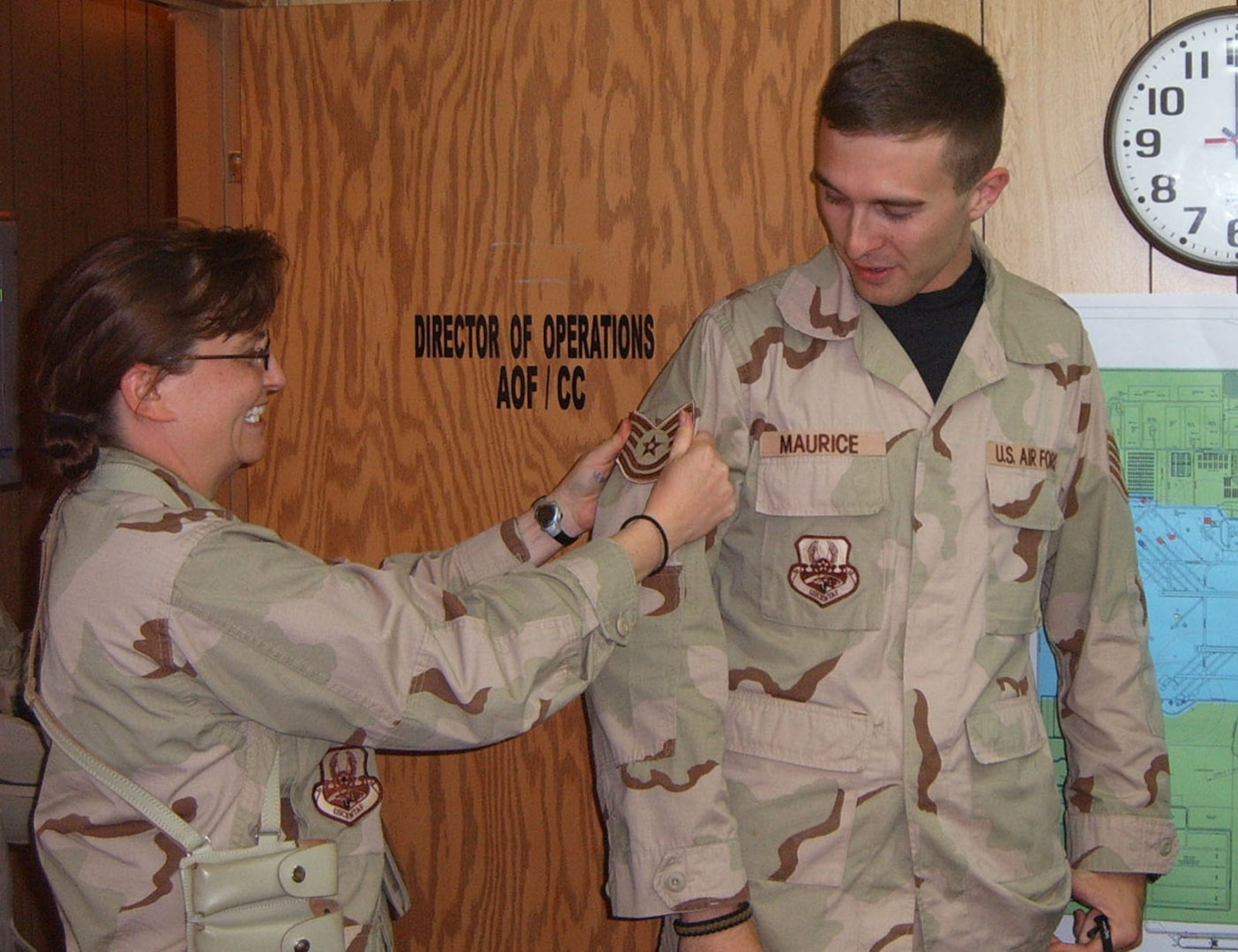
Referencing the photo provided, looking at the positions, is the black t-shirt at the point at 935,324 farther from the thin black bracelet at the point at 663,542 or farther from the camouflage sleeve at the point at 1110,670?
the thin black bracelet at the point at 663,542

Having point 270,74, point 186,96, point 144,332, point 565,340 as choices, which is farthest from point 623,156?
point 144,332

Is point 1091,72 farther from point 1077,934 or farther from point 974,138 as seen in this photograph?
point 1077,934

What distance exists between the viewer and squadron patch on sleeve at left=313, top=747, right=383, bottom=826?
1.50 m

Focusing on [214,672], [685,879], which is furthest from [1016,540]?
[214,672]

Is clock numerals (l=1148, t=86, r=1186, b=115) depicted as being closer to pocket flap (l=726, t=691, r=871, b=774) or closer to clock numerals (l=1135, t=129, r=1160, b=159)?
clock numerals (l=1135, t=129, r=1160, b=159)

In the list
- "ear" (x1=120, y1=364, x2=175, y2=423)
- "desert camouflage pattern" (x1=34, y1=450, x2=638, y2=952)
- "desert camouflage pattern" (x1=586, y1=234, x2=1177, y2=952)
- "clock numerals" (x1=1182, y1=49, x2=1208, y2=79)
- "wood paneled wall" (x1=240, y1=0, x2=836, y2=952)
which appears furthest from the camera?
"wood paneled wall" (x1=240, y1=0, x2=836, y2=952)

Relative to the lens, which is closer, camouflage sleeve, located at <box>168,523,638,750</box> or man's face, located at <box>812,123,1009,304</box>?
camouflage sleeve, located at <box>168,523,638,750</box>

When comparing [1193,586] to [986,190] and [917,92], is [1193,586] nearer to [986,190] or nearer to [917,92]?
[986,190]

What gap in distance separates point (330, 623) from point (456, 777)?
3.90 feet

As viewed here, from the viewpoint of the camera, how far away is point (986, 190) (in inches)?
66.2

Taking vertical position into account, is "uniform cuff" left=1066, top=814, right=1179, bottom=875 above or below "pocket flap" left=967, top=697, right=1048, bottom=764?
below

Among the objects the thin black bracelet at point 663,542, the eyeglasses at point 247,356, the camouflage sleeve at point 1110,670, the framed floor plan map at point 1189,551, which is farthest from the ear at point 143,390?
the framed floor plan map at point 1189,551

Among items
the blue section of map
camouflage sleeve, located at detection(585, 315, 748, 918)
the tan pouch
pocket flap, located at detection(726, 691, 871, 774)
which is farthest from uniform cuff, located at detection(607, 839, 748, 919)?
the blue section of map

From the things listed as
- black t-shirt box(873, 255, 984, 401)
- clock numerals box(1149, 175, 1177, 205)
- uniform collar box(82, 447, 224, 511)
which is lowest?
uniform collar box(82, 447, 224, 511)
